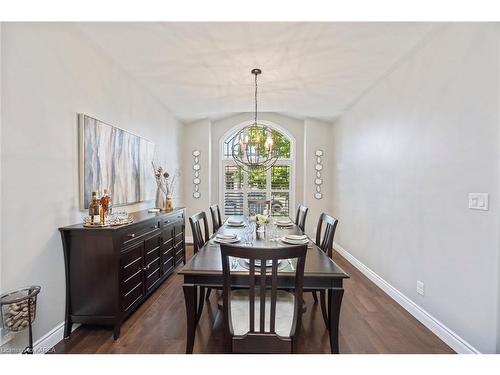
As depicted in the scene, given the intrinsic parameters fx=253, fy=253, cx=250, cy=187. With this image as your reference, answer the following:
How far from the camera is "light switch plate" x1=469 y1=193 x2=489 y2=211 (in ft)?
5.91

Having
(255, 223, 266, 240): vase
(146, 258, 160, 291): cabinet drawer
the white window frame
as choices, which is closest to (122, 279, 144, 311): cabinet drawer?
(146, 258, 160, 291): cabinet drawer

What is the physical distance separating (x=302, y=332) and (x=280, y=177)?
3.94 metres

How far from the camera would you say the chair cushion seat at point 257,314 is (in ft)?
5.24

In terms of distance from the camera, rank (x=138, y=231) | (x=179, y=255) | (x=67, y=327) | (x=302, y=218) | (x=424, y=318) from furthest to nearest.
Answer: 1. (x=179, y=255)
2. (x=302, y=218)
3. (x=138, y=231)
4. (x=424, y=318)
5. (x=67, y=327)

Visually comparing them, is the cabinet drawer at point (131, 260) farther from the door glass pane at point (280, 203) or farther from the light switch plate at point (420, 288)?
the door glass pane at point (280, 203)

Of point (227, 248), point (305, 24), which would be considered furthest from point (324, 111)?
point (227, 248)

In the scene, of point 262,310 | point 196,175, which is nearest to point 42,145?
point 262,310

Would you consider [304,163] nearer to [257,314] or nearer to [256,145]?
[256,145]

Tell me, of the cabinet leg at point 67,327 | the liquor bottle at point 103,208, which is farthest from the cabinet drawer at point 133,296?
the liquor bottle at point 103,208

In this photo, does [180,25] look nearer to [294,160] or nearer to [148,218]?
[148,218]

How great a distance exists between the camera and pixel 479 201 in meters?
1.85

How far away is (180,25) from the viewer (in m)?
2.26
